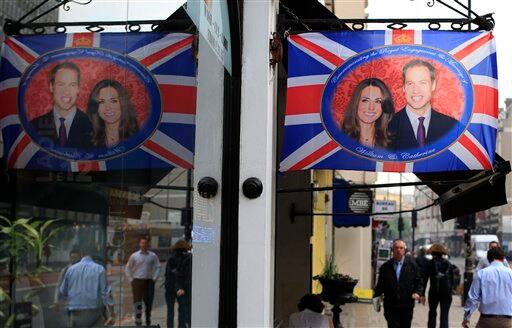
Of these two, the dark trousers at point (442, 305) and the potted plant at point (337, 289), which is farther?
the dark trousers at point (442, 305)

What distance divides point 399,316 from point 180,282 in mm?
6692

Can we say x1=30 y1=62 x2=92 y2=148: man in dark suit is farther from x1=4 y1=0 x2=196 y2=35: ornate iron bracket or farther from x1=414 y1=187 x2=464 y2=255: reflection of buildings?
x1=414 y1=187 x2=464 y2=255: reflection of buildings

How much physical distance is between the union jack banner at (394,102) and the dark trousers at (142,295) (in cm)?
280

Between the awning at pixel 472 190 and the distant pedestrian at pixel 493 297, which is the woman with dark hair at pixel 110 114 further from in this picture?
the distant pedestrian at pixel 493 297

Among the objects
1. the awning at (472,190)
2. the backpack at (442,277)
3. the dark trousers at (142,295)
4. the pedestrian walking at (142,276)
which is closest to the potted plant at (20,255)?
the pedestrian walking at (142,276)

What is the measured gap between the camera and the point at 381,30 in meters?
6.85

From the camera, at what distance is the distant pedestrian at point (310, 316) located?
7938 mm

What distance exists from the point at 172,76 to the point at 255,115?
3.98ft

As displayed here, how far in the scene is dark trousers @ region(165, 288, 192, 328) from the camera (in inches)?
187

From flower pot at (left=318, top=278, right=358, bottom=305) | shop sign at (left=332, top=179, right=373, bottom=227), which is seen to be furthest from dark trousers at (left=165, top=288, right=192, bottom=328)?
shop sign at (left=332, top=179, right=373, bottom=227)

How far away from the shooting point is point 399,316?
11125 millimetres

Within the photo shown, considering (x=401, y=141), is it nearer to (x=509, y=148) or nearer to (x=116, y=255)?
(x=116, y=255)

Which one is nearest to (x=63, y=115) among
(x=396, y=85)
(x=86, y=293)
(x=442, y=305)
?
(x=86, y=293)

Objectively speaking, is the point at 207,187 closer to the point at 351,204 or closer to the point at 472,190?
the point at 472,190
